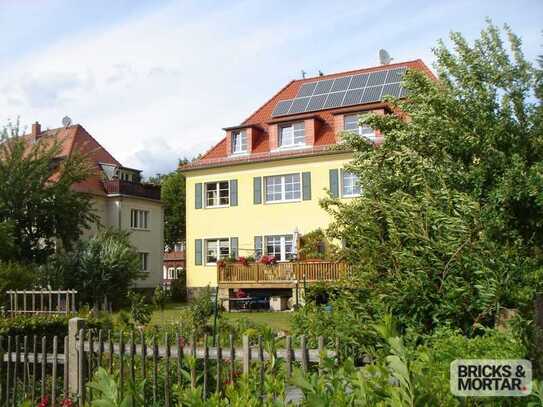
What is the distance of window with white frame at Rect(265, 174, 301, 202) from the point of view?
2936 centimetres

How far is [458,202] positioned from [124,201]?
32.2 m

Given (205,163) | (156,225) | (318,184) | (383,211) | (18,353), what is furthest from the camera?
(156,225)

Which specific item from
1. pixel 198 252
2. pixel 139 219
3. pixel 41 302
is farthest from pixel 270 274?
pixel 139 219

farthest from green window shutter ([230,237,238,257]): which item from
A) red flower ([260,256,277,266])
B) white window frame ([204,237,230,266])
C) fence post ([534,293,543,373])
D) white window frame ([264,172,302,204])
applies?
fence post ([534,293,543,373])

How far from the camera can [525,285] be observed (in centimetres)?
638

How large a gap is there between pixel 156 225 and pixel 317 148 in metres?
16.1

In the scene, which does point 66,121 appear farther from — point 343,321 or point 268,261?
point 343,321

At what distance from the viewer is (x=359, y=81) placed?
31.0 metres

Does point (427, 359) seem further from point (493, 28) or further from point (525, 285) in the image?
point (493, 28)

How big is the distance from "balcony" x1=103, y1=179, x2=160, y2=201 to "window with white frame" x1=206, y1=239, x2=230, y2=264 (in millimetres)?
8983

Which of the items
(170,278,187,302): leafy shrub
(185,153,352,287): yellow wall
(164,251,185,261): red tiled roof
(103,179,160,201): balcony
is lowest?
(170,278,187,302): leafy shrub

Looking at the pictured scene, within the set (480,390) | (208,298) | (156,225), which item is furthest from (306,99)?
(480,390)

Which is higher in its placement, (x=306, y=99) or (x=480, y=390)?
(x=306, y=99)

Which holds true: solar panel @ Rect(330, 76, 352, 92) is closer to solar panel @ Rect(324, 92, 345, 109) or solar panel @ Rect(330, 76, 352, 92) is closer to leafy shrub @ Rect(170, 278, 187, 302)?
solar panel @ Rect(324, 92, 345, 109)
